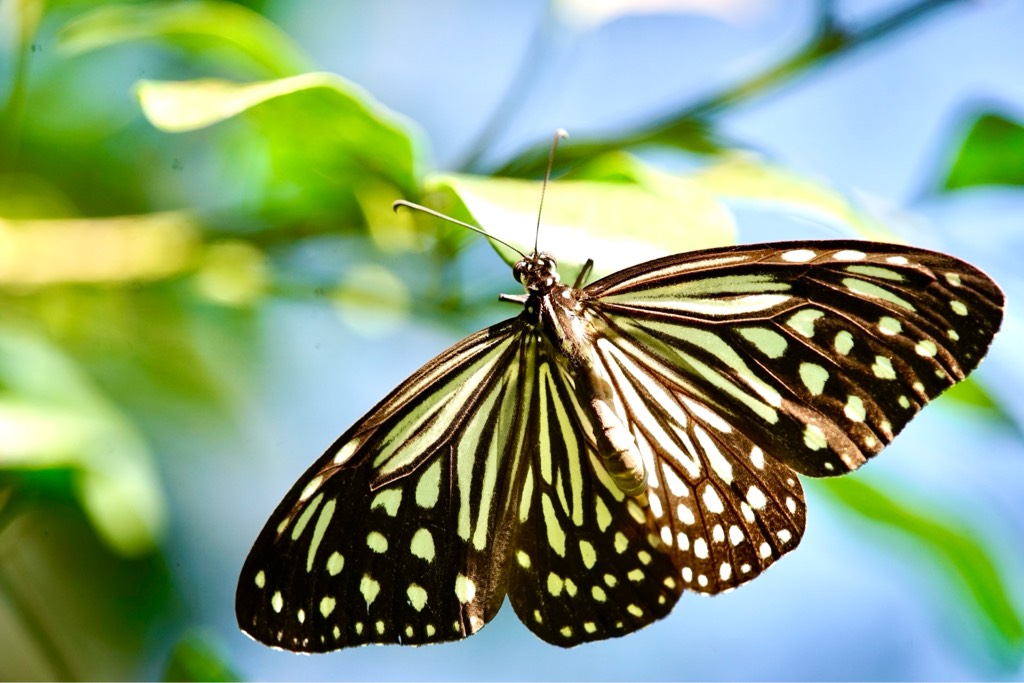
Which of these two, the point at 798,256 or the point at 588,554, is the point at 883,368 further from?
the point at 588,554

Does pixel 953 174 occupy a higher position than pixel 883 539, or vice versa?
pixel 953 174

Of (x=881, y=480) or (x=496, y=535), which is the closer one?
(x=496, y=535)

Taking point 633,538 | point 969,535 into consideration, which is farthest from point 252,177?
point 969,535

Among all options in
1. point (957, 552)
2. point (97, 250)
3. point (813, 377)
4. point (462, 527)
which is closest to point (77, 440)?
point (97, 250)

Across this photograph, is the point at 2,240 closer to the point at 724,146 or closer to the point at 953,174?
the point at 724,146

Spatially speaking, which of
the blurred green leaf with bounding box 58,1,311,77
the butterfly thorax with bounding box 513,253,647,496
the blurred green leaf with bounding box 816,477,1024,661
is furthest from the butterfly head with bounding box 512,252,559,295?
the blurred green leaf with bounding box 816,477,1024,661

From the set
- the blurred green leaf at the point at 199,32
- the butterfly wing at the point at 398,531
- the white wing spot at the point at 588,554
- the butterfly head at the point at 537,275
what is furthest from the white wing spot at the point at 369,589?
the blurred green leaf at the point at 199,32
